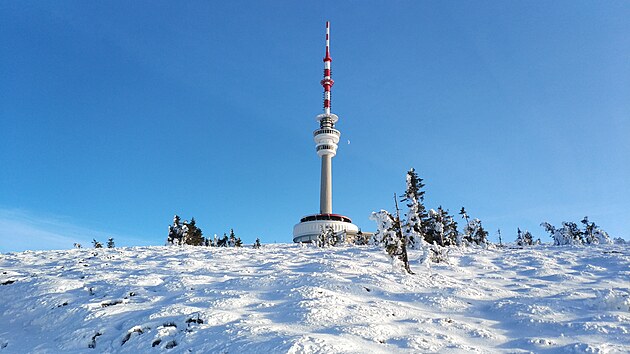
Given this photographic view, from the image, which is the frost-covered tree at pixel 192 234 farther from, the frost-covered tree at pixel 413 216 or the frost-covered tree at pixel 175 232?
the frost-covered tree at pixel 413 216

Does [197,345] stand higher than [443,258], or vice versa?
[443,258]

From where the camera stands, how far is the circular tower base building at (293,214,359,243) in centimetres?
10531

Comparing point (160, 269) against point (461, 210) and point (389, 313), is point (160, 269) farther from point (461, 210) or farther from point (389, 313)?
point (461, 210)

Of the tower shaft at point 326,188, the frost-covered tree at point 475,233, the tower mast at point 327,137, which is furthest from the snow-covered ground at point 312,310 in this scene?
the tower mast at point 327,137

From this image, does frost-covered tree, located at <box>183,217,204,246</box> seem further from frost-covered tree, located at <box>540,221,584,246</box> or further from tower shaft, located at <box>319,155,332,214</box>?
frost-covered tree, located at <box>540,221,584,246</box>

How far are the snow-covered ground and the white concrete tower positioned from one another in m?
79.8

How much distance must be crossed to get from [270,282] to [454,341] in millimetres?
9173

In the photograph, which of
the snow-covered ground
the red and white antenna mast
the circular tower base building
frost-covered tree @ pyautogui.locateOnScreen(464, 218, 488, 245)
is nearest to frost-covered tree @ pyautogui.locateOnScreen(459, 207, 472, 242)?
frost-covered tree @ pyautogui.locateOnScreen(464, 218, 488, 245)

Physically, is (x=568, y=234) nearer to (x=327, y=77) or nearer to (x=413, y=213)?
(x=413, y=213)

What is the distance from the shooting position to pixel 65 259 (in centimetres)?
2894

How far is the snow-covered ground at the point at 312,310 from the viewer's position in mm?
10891

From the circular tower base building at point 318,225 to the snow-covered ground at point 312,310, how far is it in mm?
81843

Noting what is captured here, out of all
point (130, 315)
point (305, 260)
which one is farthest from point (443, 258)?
point (130, 315)

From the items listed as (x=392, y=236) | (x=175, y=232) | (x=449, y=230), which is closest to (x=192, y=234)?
(x=175, y=232)
